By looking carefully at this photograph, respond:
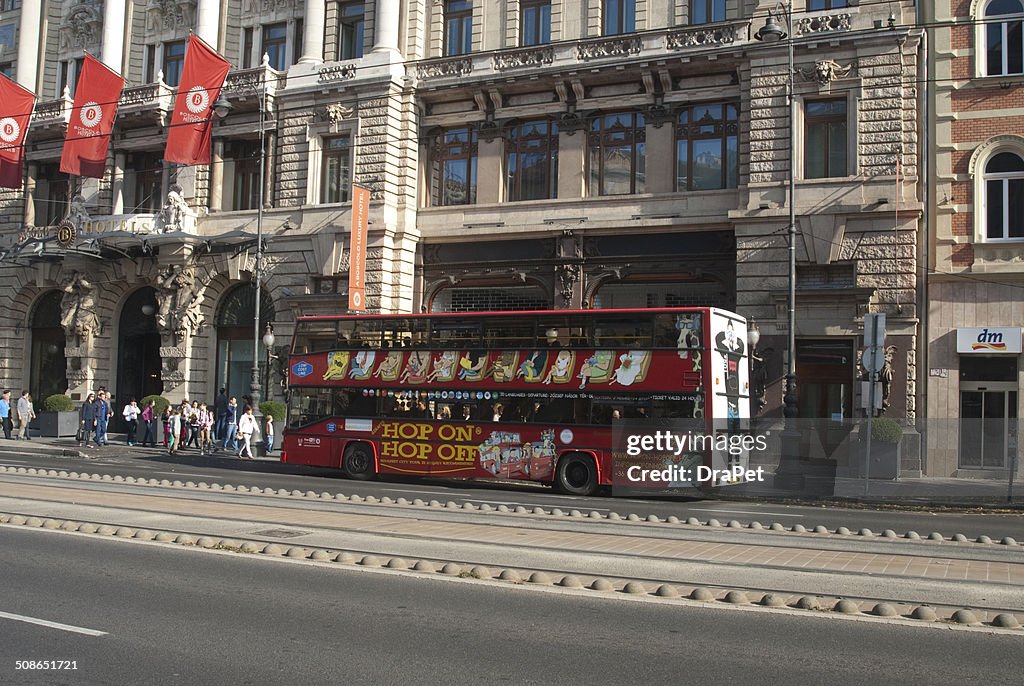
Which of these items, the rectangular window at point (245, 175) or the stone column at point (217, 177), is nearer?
the rectangular window at point (245, 175)

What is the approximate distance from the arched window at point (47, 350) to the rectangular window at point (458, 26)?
2118 cm

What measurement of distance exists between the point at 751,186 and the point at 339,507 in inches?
734

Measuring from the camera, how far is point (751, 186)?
28.9 meters

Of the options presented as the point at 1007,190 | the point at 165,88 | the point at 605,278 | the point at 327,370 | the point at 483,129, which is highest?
the point at 165,88

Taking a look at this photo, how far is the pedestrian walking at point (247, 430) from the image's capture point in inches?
1156

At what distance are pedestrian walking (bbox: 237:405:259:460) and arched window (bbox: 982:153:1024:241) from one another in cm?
2256

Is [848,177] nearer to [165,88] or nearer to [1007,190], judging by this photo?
[1007,190]

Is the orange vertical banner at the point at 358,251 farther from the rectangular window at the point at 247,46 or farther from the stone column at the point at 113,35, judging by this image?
the stone column at the point at 113,35

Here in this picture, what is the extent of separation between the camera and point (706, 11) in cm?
3112

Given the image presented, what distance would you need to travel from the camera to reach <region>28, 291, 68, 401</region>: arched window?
1655 inches

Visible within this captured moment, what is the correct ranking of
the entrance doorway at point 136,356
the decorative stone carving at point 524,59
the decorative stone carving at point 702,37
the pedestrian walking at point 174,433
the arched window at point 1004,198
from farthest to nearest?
the entrance doorway at point 136,356 < the decorative stone carving at point 524,59 < the pedestrian walking at point 174,433 < the decorative stone carving at point 702,37 < the arched window at point 1004,198

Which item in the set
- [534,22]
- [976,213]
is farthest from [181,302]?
[976,213]

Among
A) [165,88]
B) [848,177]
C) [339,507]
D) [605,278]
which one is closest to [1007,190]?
[848,177]

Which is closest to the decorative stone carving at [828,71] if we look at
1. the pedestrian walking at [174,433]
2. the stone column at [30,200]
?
the pedestrian walking at [174,433]
